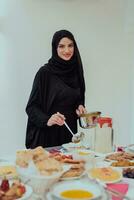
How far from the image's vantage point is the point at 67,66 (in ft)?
7.99

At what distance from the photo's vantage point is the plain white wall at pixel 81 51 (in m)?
2.81

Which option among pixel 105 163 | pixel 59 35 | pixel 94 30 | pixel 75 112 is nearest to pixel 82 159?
pixel 105 163

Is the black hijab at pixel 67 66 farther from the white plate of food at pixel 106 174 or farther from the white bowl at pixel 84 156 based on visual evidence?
the white plate of food at pixel 106 174

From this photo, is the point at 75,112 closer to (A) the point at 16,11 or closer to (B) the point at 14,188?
(A) the point at 16,11

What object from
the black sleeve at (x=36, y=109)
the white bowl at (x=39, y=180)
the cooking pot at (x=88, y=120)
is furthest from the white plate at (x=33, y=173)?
the black sleeve at (x=36, y=109)

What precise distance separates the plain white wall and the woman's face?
512mm

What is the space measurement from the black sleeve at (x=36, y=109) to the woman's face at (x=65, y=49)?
21 cm

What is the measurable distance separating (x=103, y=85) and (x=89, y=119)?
4.76ft

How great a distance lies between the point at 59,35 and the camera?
2381mm

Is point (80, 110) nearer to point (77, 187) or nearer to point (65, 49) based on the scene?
point (65, 49)

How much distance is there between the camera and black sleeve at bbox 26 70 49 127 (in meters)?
2.17

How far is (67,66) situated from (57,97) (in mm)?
250

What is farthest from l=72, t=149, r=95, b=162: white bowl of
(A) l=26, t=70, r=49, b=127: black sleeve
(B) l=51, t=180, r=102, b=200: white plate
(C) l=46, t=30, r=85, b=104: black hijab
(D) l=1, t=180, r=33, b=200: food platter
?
(C) l=46, t=30, r=85, b=104: black hijab

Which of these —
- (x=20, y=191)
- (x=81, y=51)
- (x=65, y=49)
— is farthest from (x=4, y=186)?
(x=81, y=51)
